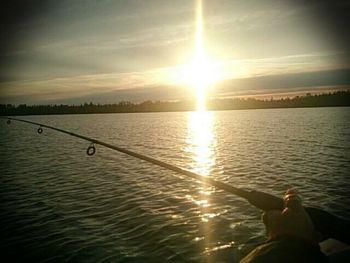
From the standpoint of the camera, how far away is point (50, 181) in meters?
25.0

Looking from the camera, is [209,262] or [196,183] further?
[196,183]

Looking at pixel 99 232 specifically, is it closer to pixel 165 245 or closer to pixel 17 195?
pixel 165 245

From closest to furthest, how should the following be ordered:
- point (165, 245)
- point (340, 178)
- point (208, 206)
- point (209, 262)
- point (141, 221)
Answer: point (209, 262)
point (165, 245)
point (141, 221)
point (208, 206)
point (340, 178)

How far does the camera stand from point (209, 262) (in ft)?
37.1

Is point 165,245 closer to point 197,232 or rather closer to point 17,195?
point 197,232

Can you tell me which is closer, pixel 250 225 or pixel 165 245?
pixel 165 245

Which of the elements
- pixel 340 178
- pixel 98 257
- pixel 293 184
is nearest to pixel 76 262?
pixel 98 257

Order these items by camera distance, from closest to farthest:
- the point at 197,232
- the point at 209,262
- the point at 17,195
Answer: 1. the point at 209,262
2. the point at 197,232
3. the point at 17,195

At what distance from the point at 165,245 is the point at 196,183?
35.4 feet

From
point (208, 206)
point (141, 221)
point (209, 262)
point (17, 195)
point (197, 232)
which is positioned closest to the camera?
point (209, 262)

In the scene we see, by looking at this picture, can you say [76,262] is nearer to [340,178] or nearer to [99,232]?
[99,232]

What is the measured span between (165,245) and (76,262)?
3.41m

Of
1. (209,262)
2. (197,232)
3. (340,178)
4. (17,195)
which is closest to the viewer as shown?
(209,262)

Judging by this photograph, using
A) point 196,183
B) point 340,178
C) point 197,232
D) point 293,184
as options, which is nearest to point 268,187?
point 293,184
